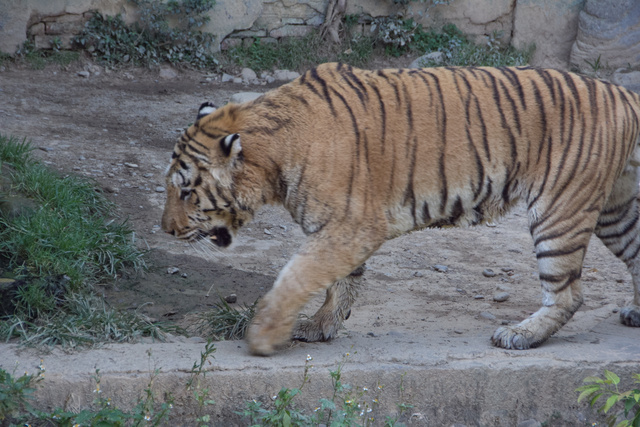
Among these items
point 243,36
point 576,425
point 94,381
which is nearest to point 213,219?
point 94,381

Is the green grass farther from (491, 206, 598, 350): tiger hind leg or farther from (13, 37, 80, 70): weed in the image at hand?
(13, 37, 80, 70): weed

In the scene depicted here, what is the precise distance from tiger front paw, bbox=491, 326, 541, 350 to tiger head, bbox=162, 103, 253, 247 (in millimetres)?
1430

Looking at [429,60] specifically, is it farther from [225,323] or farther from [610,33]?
[225,323]

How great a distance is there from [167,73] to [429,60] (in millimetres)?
3473

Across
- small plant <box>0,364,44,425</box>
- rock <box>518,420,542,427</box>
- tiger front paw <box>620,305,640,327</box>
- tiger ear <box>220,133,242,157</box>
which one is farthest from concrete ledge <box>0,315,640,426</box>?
tiger ear <box>220,133,242,157</box>

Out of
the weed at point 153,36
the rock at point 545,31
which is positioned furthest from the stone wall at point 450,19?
the weed at point 153,36

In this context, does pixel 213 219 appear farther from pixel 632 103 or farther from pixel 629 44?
pixel 629 44

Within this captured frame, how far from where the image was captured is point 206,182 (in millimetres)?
3490

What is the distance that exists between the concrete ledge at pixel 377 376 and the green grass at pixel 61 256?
0.87 feet

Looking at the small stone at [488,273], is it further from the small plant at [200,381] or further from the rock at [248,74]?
the rock at [248,74]

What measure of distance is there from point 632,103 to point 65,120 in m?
5.48

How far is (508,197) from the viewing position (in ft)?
12.2

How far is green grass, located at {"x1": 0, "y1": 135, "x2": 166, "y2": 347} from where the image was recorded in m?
3.59

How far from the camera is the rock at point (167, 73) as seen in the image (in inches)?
358
